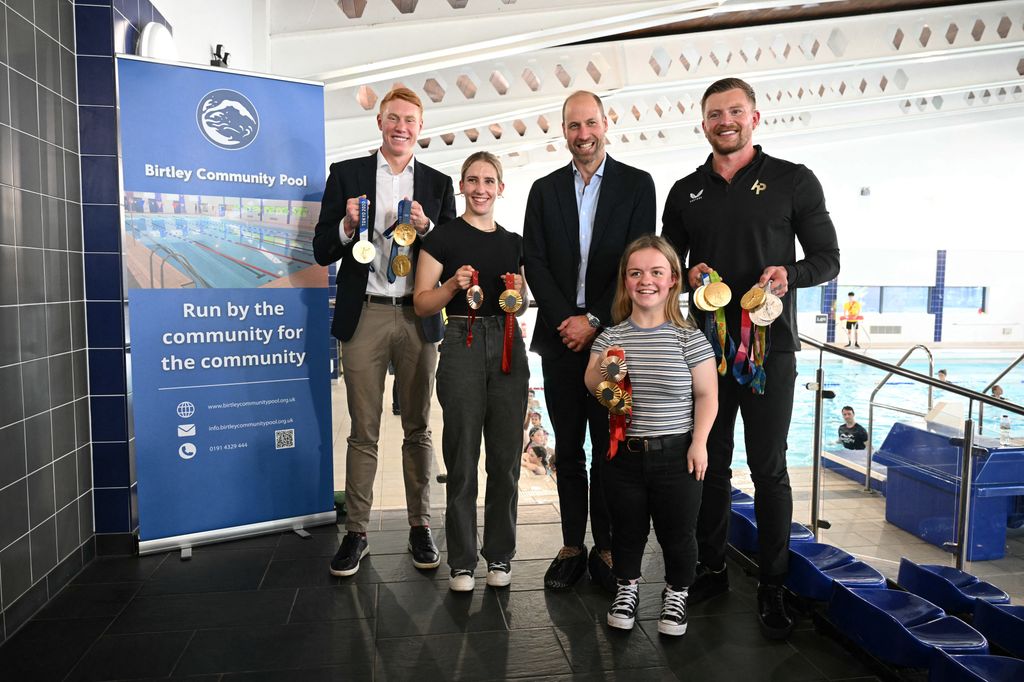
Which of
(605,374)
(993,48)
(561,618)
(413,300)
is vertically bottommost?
(561,618)

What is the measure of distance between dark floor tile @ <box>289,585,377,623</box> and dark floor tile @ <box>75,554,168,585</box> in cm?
71

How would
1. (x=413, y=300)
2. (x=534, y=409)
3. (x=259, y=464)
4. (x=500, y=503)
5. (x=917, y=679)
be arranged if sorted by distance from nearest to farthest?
(x=917, y=679) < (x=500, y=503) < (x=413, y=300) < (x=259, y=464) < (x=534, y=409)

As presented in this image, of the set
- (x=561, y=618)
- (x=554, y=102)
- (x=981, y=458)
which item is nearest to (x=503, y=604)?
(x=561, y=618)

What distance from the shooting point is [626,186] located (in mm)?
2715

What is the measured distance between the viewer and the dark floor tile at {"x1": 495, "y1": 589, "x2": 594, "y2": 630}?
253 cm

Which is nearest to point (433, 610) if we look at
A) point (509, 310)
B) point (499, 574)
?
point (499, 574)

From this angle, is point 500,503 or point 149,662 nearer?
point 149,662

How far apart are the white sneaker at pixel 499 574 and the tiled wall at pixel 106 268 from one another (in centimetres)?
161

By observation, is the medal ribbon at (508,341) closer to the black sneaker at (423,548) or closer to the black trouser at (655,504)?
the black trouser at (655,504)

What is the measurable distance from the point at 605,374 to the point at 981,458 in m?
2.25

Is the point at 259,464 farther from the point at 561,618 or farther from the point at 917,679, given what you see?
the point at 917,679

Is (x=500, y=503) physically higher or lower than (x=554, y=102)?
lower

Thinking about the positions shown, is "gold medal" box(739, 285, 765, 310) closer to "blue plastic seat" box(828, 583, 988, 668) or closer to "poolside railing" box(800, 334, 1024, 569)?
"poolside railing" box(800, 334, 1024, 569)

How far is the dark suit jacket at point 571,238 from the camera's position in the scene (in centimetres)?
270
